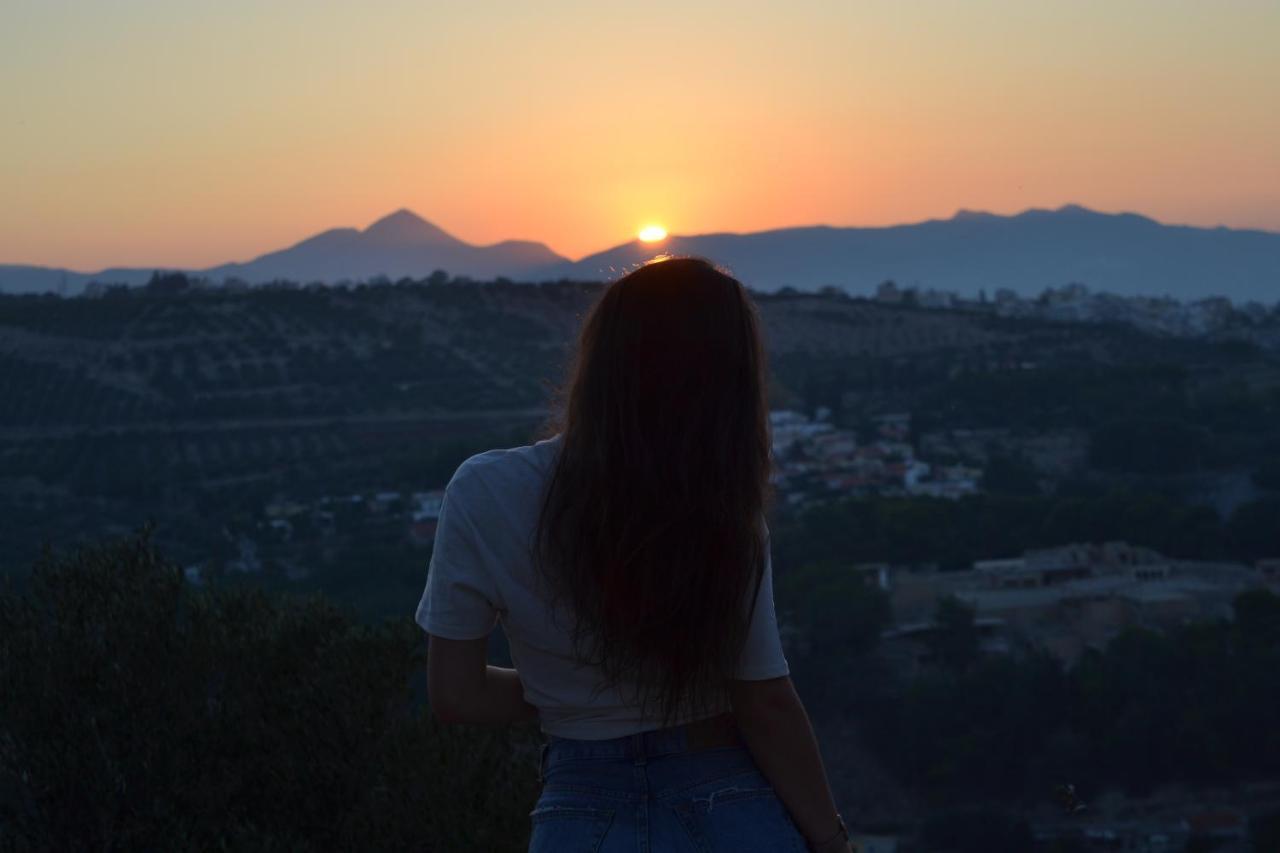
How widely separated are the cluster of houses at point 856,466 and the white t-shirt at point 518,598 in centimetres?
1714

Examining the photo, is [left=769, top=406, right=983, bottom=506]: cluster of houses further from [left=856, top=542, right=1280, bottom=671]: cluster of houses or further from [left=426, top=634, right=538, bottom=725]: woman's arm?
[left=426, top=634, right=538, bottom=725]: woman's arm

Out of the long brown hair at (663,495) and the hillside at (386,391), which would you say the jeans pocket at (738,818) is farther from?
the hillside at (386,391)

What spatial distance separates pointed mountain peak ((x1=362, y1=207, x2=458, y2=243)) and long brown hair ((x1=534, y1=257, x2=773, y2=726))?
197ft

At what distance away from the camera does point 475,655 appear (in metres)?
1.54

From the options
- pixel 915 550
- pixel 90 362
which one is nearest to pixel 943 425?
pixel 915 550

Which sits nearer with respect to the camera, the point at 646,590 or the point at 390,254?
the point at 646,590

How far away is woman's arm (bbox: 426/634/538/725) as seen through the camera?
154cm

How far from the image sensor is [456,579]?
148 centimetres

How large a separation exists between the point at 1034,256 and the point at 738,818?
49.3 m

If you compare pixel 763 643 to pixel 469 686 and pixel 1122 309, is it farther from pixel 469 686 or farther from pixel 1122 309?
pixel 1122 309

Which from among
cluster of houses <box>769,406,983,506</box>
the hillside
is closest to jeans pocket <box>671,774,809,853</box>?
the hillside

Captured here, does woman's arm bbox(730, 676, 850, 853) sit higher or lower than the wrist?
higher

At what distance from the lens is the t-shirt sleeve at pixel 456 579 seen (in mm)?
1483

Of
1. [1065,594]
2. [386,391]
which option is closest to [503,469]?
[1065,594]
